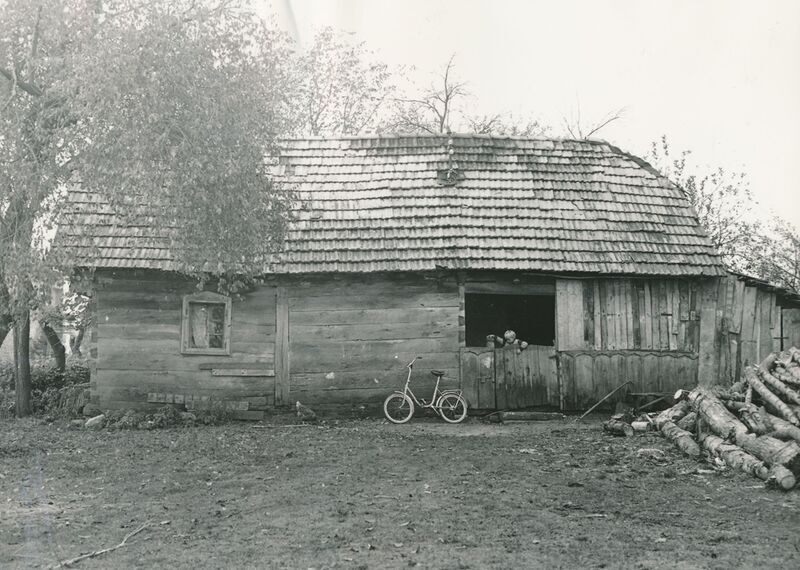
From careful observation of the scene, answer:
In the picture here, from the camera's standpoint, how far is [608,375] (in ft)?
48.2

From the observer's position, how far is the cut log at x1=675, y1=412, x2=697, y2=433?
1120 centimetres

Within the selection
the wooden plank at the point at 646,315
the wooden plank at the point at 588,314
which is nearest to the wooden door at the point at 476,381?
the wooden plank at the point at 588,314

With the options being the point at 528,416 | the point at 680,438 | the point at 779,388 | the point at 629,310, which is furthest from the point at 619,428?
the point at 629,310

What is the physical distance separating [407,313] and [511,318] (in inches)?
224

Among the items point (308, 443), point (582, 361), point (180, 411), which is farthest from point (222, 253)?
point (582, 361)

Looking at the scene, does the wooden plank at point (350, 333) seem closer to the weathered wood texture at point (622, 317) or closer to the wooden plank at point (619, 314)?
the weathered wood texture at point (622, 317)

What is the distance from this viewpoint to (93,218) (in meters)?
14.7

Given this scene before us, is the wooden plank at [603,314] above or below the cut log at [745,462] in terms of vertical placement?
above

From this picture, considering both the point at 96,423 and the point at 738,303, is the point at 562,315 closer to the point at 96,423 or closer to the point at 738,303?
the point at 738,303

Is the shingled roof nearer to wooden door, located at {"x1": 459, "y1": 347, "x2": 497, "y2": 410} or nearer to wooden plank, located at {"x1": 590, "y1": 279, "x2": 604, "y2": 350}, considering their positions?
wooden plank, located at {"x1": 590, "y1": 279, "x2": 604, "y2": 350}

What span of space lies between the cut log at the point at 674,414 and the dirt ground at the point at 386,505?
51cm

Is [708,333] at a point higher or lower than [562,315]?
lower

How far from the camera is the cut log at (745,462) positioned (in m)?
8.22

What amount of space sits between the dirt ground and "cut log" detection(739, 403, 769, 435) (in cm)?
91
